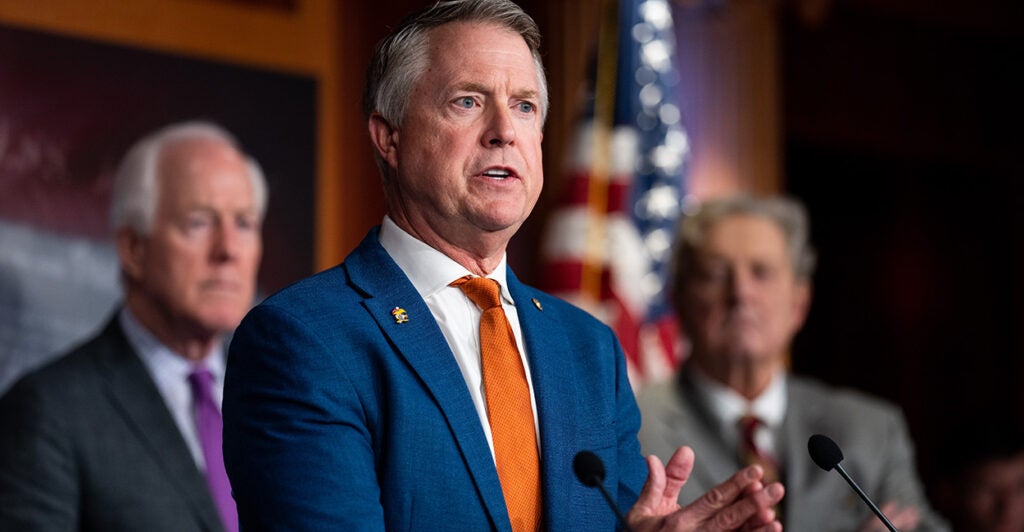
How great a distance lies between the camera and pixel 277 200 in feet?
16.4

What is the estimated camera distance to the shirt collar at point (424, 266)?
1.94 meters

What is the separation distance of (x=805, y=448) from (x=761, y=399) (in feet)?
0.69

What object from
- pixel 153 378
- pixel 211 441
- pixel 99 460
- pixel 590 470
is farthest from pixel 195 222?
pixel 590 470

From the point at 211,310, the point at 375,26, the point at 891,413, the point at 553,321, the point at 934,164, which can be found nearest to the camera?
the point at 553,321

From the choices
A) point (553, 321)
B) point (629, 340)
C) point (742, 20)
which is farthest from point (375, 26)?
point (553, 321)

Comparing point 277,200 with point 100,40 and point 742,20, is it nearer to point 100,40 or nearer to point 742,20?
point 100,40

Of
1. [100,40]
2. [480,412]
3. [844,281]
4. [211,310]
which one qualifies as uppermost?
[100,40]

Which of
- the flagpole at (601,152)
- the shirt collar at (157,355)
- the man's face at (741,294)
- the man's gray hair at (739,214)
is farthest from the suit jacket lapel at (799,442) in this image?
the shirt collar at (157,355)

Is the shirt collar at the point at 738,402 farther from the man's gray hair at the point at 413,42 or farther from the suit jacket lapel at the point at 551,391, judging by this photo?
the man's gray hair at the point at 413,42

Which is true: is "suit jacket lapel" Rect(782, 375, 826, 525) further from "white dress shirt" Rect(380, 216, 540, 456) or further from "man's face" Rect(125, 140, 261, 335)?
"white dress shirt" Rect(380, 216, 540, 456)

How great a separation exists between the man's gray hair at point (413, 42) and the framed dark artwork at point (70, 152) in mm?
2679

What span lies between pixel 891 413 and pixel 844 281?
13.9 ft

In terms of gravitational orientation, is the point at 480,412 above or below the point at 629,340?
above

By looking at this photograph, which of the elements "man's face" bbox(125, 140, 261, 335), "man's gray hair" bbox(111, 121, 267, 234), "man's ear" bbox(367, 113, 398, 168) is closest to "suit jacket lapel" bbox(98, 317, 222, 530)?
"man's face" bbox(125, 140, 261, 335)
